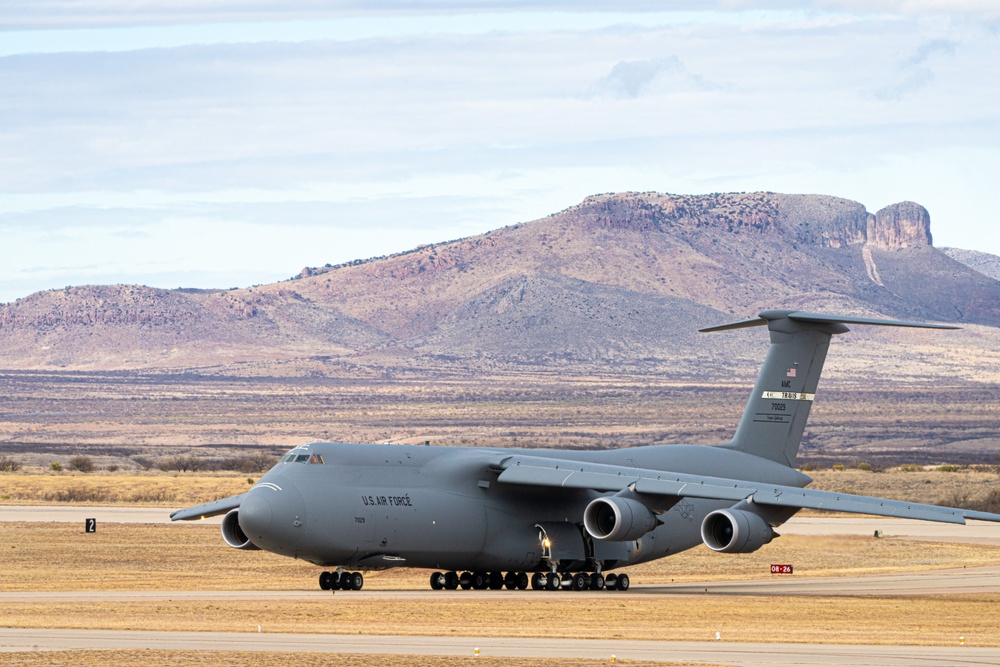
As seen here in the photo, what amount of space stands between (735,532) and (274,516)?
336 inches

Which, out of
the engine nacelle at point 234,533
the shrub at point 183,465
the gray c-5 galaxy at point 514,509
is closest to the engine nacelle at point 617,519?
the gray c-5 galaxy at point 514,509

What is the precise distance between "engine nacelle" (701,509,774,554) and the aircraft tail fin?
661cm

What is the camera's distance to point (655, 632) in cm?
2462

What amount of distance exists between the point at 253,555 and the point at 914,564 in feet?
57.8

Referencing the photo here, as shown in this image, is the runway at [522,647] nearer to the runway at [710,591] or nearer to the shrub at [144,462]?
the runway at [710,591]

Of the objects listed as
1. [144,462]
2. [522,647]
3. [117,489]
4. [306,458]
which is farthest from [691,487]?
[144,462]

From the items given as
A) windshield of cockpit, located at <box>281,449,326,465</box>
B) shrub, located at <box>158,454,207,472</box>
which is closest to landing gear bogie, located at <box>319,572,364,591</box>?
windshield of cockpit, located at <box>281,449,326,465</box>

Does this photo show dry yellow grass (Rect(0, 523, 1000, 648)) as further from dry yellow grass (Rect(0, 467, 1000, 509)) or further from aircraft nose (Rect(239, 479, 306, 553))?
dry yellow grass (Rect(0, 467, 1000, 509))

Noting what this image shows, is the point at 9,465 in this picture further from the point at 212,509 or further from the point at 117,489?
the point at 212,509

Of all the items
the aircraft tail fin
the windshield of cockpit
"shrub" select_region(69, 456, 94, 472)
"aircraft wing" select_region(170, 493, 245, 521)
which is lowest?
"aircraft wing" select_region(170, 493, 245, 521)

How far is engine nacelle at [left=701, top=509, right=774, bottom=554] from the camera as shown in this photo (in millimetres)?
30734

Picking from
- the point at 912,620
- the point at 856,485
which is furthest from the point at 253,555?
the point at 856,485

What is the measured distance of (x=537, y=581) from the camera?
34.0m

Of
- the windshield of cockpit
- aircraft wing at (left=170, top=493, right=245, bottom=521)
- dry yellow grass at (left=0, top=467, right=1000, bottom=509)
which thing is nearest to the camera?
the windshield of cockpit
